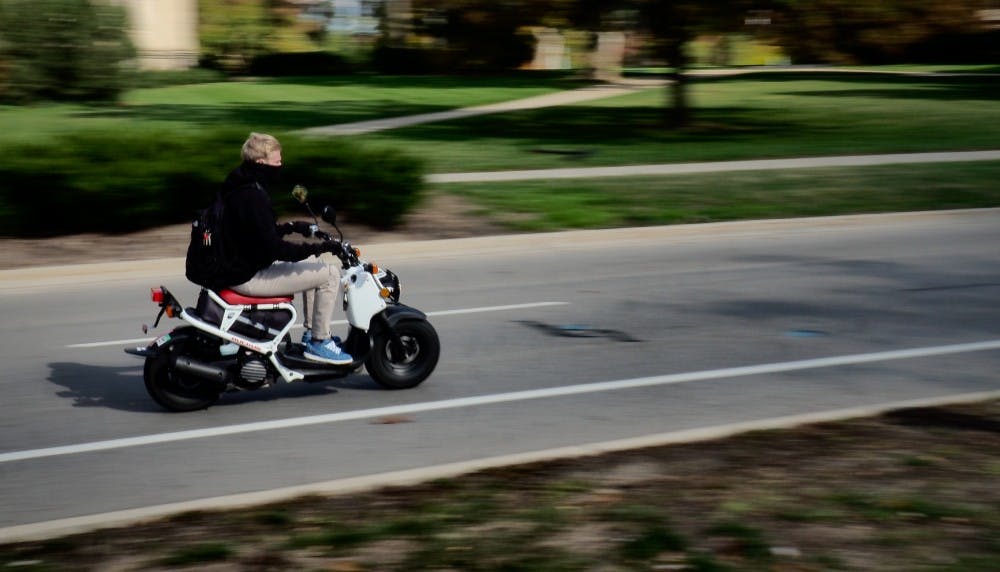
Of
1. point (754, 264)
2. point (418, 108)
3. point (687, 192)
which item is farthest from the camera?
point (418, 108)

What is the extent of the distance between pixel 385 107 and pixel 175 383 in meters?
28.1

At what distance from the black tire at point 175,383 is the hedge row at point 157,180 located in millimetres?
6652

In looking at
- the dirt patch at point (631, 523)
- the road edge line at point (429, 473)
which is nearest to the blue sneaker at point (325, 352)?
the road edge line at point (429, 473)

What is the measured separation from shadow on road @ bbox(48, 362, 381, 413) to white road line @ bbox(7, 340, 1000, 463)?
0.63 m

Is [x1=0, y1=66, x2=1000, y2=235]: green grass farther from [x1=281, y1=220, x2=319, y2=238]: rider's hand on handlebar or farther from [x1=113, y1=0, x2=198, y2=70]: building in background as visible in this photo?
[x1=281, y1=220, x2=319, y2=238]: rider's hand on handlebar

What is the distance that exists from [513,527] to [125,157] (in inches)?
415

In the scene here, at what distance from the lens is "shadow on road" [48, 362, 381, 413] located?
7.82 m

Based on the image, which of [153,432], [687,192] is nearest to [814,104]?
[687,192]

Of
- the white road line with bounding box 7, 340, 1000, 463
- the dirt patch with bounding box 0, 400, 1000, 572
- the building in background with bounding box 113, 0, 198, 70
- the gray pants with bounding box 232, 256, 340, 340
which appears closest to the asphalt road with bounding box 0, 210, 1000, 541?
the white road line with bounding box 7, 340, 1000, 463

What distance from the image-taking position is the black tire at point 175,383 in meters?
7.32

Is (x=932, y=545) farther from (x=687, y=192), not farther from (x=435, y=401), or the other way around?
(x=687, y=192)

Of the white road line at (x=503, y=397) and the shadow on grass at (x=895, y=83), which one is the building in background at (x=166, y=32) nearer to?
the shadow on grass at (x=895, y=83)

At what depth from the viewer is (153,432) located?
7.08m

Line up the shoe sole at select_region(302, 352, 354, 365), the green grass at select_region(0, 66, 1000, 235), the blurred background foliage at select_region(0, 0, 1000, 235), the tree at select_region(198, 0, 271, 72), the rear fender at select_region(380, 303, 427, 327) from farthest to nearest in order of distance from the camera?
1. the tree at select_region(198, 0, 271, 72)
2. the green grass at select_region(0, 66, 1000, 235)
3. the blurred background foliage at select_region(0, 0, 1000, 235)
4. the rear fender at select_region(380, 303, 427, 327)
5. the shoe sole at select_region(302, 352, 354, 365)
